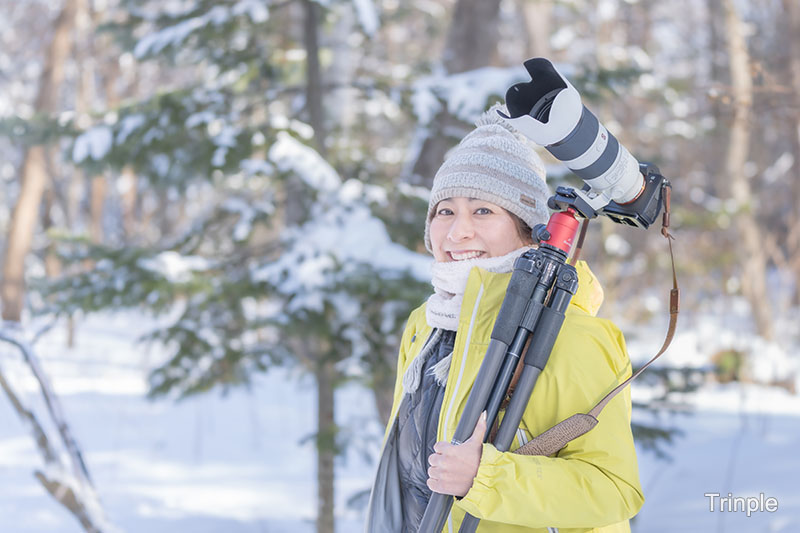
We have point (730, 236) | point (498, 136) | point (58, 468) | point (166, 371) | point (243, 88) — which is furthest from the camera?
point (730, 236)

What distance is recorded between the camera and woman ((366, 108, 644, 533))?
1.32m

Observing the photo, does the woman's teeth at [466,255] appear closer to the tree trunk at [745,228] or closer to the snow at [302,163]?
the snow at [302,163]

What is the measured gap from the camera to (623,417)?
54.9 inches

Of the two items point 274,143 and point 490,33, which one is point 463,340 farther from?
point 490,33

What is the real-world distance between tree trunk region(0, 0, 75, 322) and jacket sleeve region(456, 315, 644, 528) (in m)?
10.5

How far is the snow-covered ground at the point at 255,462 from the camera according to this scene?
5215mm

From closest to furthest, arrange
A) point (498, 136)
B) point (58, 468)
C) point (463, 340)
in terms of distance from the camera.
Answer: point (463, 340) → point (498, 136) → point (58, 468)

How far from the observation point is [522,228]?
169 centimetres

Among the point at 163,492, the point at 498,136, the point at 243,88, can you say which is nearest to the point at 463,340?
the point at 498,136

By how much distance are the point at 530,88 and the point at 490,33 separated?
4282 mm

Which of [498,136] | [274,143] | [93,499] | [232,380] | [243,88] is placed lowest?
[93,499]

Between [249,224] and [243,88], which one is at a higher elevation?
[243,88]

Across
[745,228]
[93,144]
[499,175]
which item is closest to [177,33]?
[93,144]

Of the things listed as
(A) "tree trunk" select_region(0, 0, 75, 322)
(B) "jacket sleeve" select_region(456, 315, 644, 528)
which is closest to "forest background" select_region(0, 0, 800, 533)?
(B) "jacket sleeve" select_region(456, 315, 644, 528)
